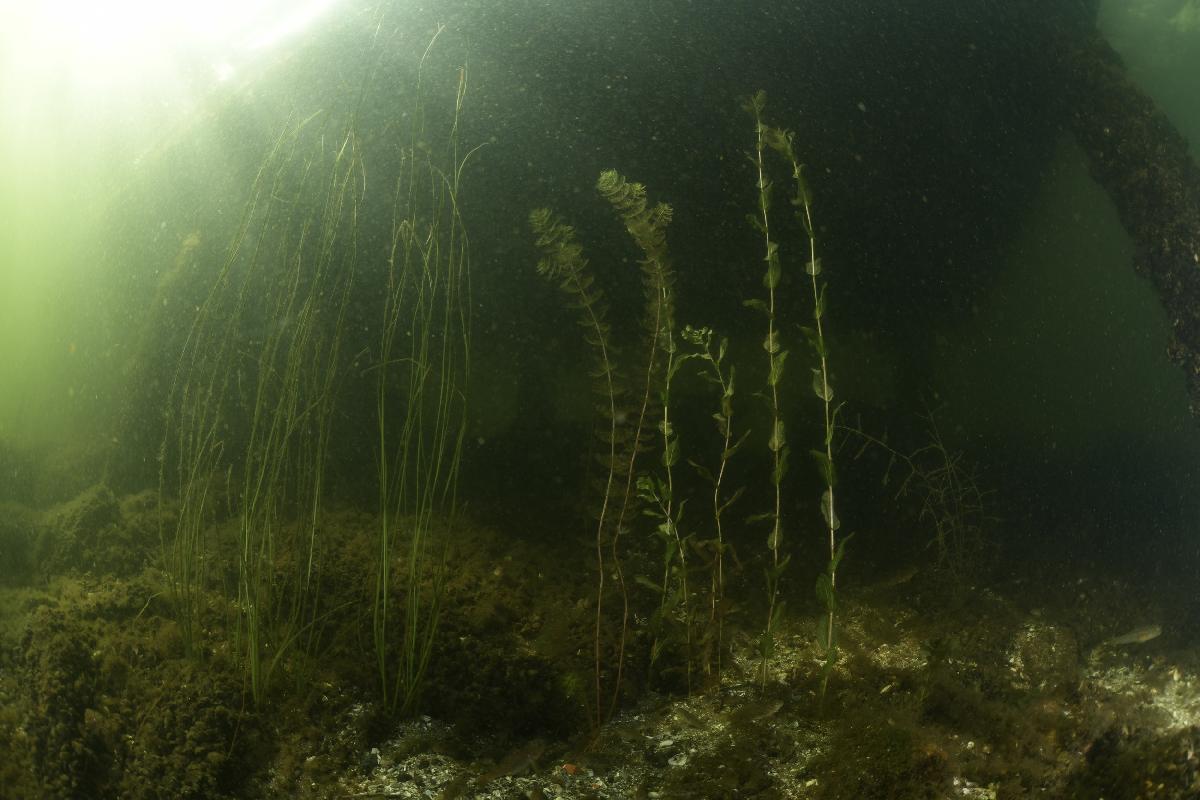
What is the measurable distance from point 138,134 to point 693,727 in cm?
192

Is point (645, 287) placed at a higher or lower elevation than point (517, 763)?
higher

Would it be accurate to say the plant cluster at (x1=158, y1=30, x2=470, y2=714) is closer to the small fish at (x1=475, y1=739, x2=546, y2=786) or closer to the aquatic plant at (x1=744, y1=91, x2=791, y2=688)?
the small fish at (x1=475, y1=739, x2=546, y2=786)

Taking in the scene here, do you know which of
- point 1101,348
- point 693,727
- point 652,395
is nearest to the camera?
point 693,727

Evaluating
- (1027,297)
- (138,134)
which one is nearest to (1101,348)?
(1027,297)

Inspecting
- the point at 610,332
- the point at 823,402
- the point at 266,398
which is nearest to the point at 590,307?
the point at 610,332

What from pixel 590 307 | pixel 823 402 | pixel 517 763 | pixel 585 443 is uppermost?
pixel 823 402

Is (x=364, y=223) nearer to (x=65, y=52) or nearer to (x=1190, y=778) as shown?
(x=65, y=52)

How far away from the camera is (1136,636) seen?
4.79ft

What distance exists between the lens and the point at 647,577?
4.84 ft

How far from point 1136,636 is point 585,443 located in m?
1.10

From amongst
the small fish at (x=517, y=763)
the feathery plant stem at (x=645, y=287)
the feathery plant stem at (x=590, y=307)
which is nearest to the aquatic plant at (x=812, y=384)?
the feathery plant stem at (x=645, y=287)

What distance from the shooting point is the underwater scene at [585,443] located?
1.26 metres

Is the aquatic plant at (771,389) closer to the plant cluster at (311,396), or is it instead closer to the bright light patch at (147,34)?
the plant cluster at (311,396)

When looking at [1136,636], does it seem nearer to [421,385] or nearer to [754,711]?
[754,711]
